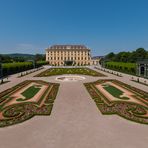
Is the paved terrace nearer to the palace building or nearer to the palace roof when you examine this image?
the palace building

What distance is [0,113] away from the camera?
12828 millimetres

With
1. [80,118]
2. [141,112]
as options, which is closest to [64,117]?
[80,118]

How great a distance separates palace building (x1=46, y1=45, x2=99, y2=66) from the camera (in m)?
126

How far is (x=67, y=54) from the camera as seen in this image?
Result: 127 meters

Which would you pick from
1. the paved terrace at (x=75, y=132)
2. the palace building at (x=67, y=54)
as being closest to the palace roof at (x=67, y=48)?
the palace building at (x=67, y=54)

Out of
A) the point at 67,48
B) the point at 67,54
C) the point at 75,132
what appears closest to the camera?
the point at 75,132

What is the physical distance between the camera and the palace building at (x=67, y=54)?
126 metres

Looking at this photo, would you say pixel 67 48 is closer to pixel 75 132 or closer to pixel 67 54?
pixel 67 54

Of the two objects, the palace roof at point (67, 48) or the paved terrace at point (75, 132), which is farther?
the palace roof at point (67, 48)

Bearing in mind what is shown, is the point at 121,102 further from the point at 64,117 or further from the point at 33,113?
the point at 33,113

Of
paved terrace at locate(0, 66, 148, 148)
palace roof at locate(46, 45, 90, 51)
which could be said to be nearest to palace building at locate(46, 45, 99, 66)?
palace roof at locate(46, 45, 90, 51)

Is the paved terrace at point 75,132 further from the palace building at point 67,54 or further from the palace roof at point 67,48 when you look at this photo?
the palace roof at point 67,48

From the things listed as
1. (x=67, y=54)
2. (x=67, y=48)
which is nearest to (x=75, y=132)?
(x=67, y=54)

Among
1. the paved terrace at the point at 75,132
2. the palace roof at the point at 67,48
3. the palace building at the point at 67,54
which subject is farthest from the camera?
the palace roof at the point at 67,48
